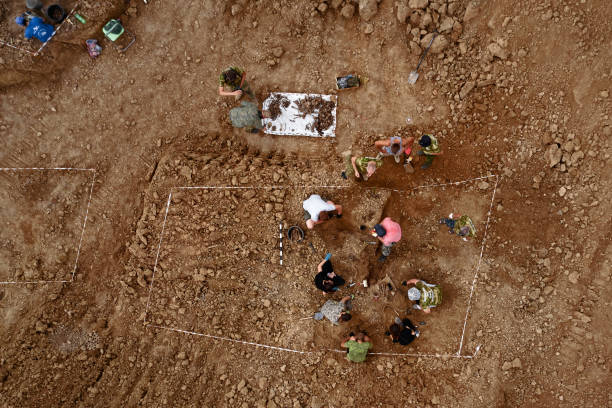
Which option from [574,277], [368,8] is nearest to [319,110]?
[368,8]

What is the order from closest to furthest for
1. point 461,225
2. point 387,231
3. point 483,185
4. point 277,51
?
point 387,231, point 461,225, point 483,185, point 277,51

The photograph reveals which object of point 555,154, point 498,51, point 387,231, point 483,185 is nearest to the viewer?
point 555,154

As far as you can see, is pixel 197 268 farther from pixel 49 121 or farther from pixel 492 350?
pixel 492 350

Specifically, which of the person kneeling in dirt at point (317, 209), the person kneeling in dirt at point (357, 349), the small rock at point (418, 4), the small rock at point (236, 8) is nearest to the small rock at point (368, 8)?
the small rock at point (418, 4)

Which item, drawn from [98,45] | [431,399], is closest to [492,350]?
[431,399]

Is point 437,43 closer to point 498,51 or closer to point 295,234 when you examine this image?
point 498,51
